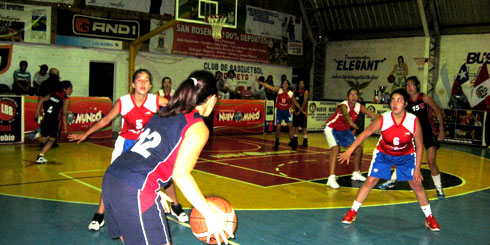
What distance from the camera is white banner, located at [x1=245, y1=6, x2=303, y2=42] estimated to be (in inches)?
952

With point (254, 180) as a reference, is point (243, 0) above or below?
above

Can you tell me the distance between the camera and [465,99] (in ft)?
73.7

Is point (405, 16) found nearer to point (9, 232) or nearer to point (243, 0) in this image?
point (243, 0)

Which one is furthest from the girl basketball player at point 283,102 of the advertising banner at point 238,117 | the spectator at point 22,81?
the spectator at point 22,81

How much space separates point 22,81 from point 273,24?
12953 millimetres

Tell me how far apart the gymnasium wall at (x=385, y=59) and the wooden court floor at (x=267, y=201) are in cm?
Answer: 1038

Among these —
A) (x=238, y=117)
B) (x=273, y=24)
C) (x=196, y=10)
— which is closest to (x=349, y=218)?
(x=238, y=117)

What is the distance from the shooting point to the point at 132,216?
316 cm

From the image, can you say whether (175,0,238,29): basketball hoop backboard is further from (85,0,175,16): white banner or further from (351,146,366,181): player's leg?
(351,146,366,181): player's leg

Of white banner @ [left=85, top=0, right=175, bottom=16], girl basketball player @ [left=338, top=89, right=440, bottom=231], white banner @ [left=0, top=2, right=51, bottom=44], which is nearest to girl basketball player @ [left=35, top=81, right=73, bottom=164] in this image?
white banner @ [left=0, top=2, right=51, bottom=44]

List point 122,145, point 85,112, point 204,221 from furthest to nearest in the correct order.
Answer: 1. point 85,112
2. point 122,145
3. point 204,221

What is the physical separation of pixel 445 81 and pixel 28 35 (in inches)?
715

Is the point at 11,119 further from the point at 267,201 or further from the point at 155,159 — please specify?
the point at 155,159

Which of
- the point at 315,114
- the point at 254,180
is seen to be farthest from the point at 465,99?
the point at 254,180
